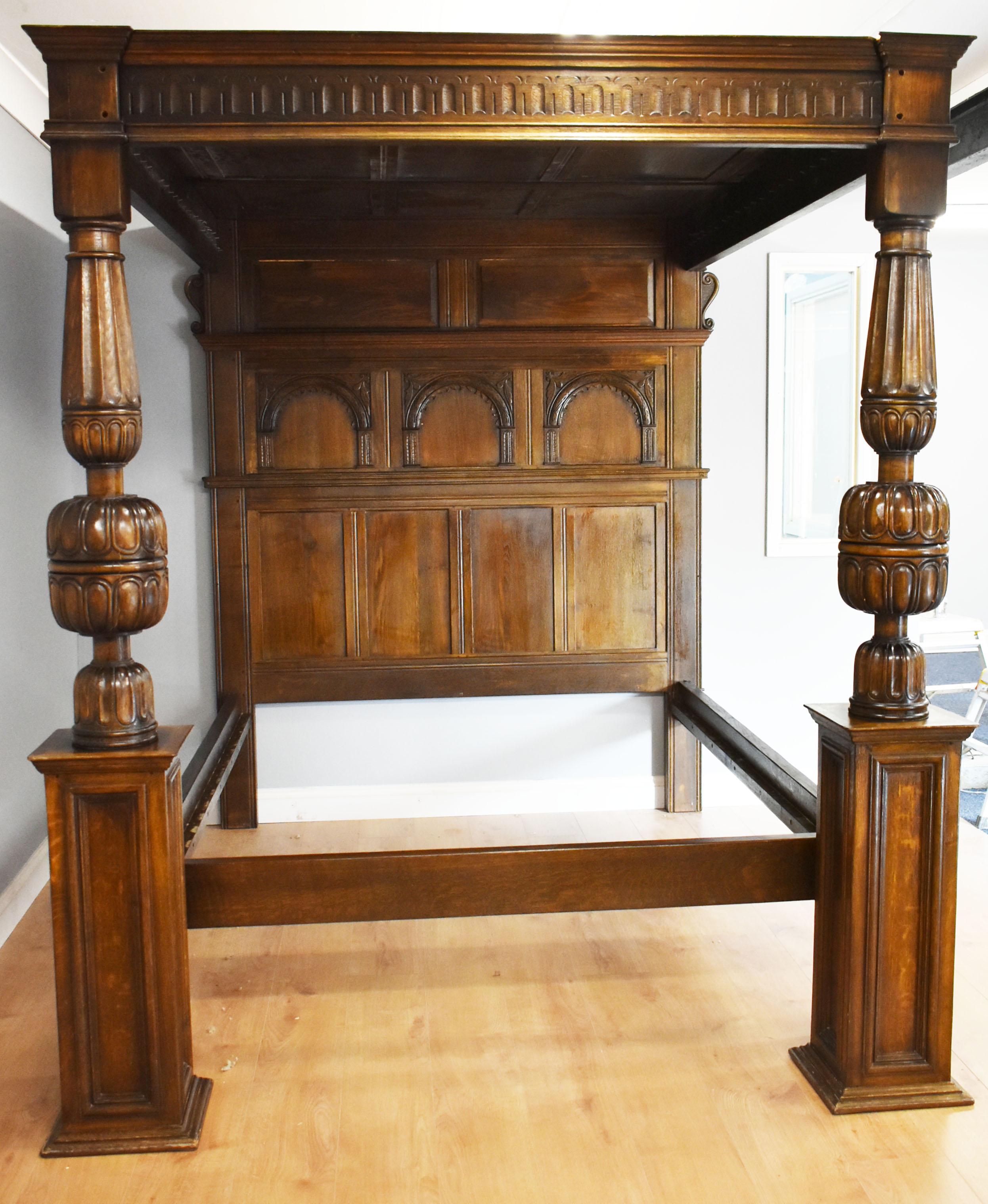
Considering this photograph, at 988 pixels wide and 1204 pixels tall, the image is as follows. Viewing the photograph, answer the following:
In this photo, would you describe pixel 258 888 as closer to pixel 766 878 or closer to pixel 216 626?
pixel 766 878

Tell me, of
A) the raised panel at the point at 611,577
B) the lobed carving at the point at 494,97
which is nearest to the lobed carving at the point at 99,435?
the lobed carving at the point at 494,97

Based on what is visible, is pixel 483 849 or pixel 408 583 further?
pixel 408 583

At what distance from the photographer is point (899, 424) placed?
2.54 metres

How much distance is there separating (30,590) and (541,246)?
2.33m

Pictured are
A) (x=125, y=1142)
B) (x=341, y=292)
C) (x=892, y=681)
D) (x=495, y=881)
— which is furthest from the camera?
(x=341, y=292)

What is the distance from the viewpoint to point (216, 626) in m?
4.52

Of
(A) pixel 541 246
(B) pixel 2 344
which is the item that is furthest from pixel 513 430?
(B) pixel 2 344

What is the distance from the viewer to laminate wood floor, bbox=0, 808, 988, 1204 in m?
2.32

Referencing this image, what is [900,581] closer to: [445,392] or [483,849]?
[483,849]

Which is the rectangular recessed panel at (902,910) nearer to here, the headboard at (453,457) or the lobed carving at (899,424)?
the lobed carving at (899,424)

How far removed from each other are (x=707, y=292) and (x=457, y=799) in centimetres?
235

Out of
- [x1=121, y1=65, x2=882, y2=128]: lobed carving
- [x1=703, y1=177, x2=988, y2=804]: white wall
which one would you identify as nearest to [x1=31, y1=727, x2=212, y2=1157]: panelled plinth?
→ [x1=121, y1=65, x2=882, y2=128]: lobed carving

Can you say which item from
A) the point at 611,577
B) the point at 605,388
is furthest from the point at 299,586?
the point at 605,388

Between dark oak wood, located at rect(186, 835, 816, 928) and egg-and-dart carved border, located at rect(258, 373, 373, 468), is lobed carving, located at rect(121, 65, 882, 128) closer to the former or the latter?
dark oak wood, located at rect(186, 835, 816, 928)
